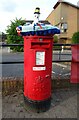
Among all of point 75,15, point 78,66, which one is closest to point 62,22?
point 75,15

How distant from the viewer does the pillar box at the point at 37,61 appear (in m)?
3.97

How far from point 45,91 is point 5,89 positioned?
4.09ft

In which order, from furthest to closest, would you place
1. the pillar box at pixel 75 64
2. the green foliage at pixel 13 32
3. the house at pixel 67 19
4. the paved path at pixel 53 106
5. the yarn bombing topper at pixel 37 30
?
the house at pixel 67 19 → the green foliage at pixel 13 32 → the pillar box at pixel 75 64 → the paved path at pixel 53 106 → the yarn bombing topper at pixel 37 30

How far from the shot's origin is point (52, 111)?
420cm

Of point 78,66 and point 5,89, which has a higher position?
point 78,66

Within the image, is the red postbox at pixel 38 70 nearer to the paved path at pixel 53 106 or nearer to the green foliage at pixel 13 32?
the paved path at pixel 53 106

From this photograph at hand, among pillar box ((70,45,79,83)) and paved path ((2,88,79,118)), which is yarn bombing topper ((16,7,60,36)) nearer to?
pillar box ((70,45,79,83))

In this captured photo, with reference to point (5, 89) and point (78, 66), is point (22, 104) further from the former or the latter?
point (78, 66)

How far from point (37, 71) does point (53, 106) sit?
35.1 inches

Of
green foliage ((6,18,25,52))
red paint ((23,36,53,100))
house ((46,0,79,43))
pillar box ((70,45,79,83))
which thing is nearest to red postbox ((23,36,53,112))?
red paint ((23,36,53,100))

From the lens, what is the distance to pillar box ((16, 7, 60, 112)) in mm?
3967

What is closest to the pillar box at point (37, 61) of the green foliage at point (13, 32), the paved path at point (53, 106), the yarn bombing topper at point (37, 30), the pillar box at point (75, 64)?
the yarn bombing topper at point (37, 30)

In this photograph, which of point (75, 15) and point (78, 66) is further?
point (75, 15)

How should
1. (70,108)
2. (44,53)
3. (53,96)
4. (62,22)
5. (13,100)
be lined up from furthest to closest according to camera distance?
(62,22), (53,96), (13,100), (70,108), (44,53)
